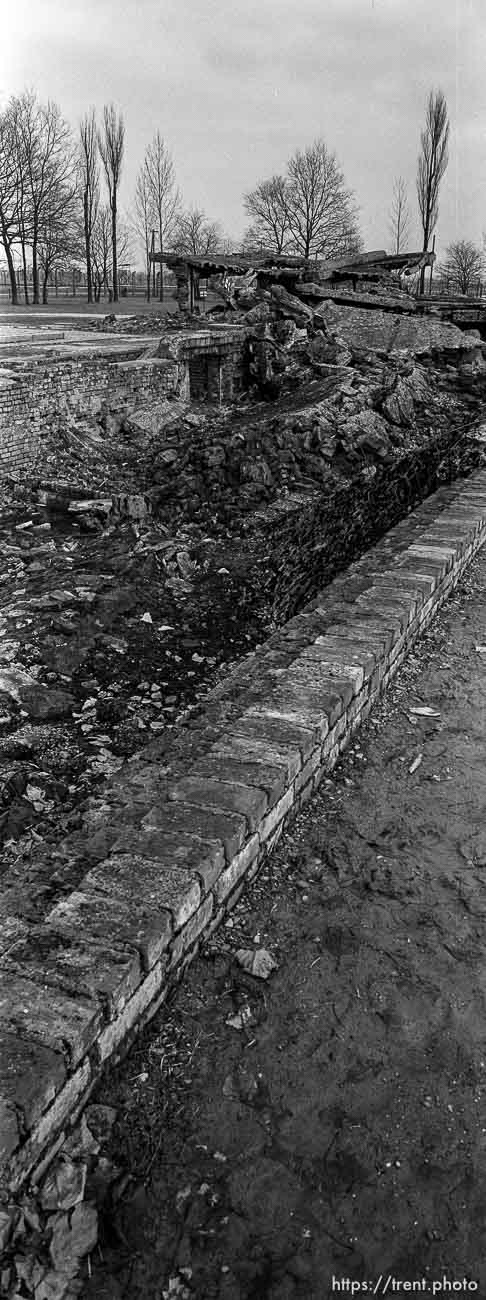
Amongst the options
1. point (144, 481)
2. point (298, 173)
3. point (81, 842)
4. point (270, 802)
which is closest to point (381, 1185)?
point (270, 802)

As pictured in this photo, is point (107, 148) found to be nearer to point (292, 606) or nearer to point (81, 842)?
point (292, 606)

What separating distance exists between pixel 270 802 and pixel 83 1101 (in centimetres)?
117

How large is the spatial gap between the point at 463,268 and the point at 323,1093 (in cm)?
5140

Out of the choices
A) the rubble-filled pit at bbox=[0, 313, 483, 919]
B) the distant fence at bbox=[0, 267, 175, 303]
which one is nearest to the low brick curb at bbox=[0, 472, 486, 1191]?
the rubble-filled pit at bbox=[0, 313, 483, 919]

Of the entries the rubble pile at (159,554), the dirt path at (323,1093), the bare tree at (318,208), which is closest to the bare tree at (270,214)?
the bare tree at (318,208)

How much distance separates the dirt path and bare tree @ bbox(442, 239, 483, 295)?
4480cm

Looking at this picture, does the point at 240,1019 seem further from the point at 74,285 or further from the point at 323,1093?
the point at 74,285

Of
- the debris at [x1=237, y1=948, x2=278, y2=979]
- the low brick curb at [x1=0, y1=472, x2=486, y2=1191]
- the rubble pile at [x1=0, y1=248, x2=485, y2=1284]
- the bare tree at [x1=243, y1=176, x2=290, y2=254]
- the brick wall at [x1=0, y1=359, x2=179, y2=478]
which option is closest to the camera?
the low brick curb at [x1=0, y1=472, x2=486, y2=1191]

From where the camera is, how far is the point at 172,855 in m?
2.58

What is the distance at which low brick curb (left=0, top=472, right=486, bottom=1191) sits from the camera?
6.44 feet

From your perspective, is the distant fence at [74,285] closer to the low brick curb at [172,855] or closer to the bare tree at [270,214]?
the bare tree at [270,214]

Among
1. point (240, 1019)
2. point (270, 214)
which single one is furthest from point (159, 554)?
point (270, 214)

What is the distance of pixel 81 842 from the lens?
9.65 ft

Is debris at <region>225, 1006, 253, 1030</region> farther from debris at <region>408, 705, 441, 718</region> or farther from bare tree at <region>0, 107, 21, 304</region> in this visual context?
bare tree at <region>0, 107, 21, 304</region>
